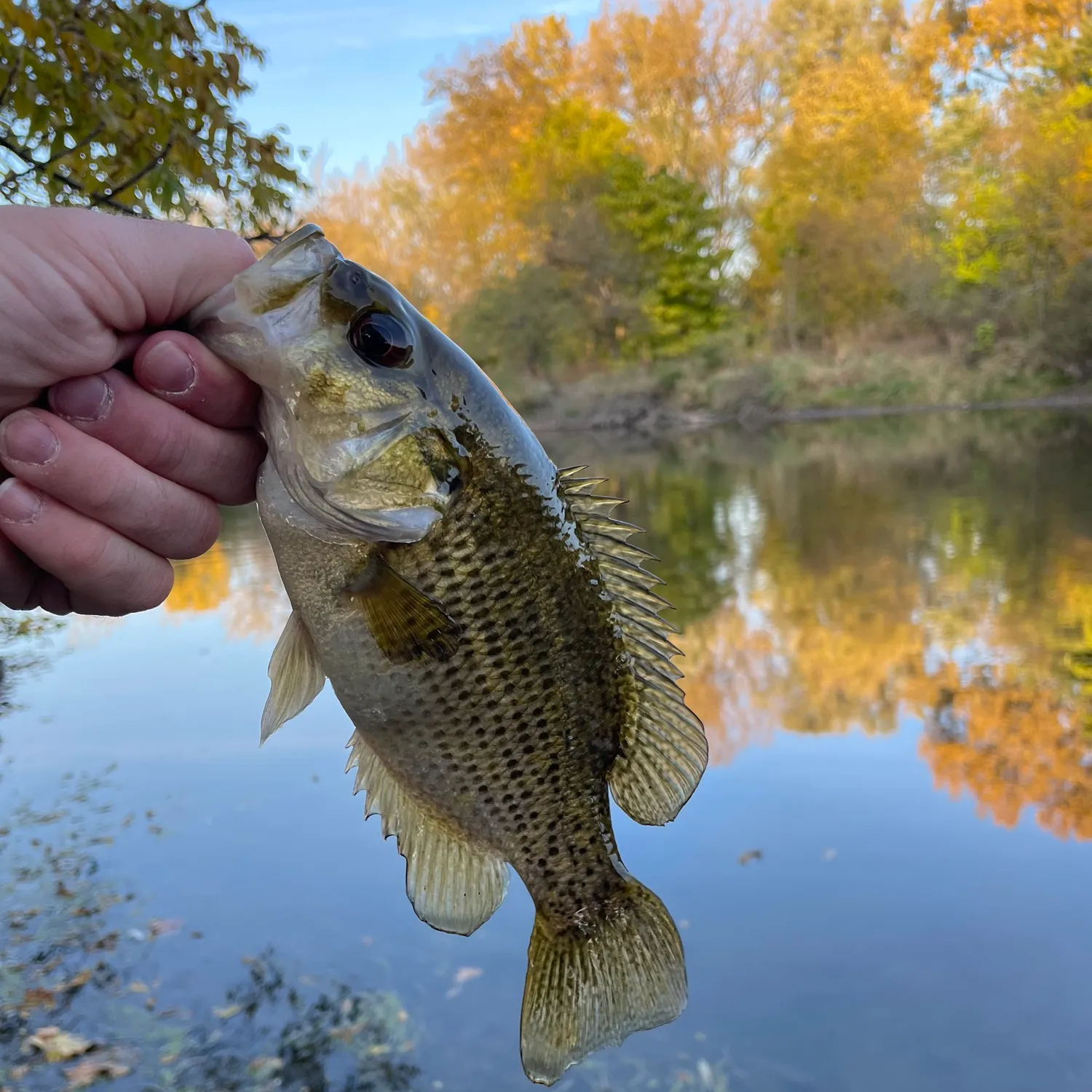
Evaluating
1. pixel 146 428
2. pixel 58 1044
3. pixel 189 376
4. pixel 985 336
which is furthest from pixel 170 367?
pixel 985 336

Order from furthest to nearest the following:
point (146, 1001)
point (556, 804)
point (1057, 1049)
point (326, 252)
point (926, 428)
Result: point (926, 428), point (146, 1001), point (1057, 1049), point (556, 804), point (326, 252)

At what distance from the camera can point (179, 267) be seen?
1.70 meters

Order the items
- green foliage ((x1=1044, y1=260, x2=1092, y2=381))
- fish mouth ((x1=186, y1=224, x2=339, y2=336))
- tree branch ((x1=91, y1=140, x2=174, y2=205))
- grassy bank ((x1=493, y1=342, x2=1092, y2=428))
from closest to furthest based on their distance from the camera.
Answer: fish mouth ((x1=186, y1=224, x2=339, y2=336)), tree branch ((x1=91, y1=140, x2=174, y2=205)), green foliage ((x1=1044, y1=260, x2=1092, y2=381)), grassy bank ((x1=493, y1=342, x2=1092, y2=428))

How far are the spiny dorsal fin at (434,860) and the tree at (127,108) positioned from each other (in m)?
2.29

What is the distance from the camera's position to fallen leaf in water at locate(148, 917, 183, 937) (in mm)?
5410

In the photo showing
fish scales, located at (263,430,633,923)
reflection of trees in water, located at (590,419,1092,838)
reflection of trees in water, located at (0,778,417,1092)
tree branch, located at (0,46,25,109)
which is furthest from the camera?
reflection of trees in water, located at (590,419,1092,838)

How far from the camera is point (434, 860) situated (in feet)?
6.25

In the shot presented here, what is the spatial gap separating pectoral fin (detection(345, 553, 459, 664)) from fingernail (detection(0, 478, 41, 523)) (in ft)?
2.07

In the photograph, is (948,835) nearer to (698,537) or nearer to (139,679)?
(139,679)

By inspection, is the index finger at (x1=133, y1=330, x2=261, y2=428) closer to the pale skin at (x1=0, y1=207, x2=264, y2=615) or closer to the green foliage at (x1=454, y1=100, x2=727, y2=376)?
the pale skin at (x1=0, y1=207, x2=264, y2=615)

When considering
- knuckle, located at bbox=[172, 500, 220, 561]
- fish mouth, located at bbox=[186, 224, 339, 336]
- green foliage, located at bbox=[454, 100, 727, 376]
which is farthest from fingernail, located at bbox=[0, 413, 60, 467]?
green foliage, located at bbox=[454, 100, 727, 376]

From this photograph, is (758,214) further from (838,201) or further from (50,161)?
(50,161)

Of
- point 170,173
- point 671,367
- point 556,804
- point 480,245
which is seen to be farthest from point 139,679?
point 480,245

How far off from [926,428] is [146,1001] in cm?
2586
